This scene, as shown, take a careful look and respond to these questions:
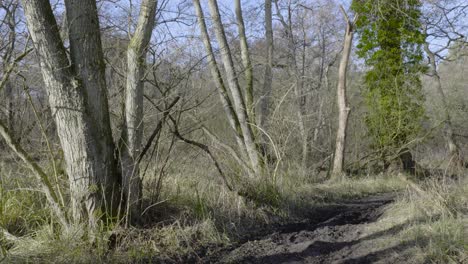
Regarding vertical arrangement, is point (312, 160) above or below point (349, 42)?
below

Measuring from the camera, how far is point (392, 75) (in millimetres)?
13555

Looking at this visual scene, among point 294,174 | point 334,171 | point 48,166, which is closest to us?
point 48,166

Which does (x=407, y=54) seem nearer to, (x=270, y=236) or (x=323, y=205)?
(x=323, y=205)

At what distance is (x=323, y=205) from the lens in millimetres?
8000

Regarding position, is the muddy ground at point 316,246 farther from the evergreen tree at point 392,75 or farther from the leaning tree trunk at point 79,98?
the evergreen tree at point 392,75

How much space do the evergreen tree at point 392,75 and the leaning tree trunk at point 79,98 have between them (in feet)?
32.6

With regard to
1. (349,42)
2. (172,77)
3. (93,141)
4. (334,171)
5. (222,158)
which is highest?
(349,42)

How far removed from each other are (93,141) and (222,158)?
3149 mm

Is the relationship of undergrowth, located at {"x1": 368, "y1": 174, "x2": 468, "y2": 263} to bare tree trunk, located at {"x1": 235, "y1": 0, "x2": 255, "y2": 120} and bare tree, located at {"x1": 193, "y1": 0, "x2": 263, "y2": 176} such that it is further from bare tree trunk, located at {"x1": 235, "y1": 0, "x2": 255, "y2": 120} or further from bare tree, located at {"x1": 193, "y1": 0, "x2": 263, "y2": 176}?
bare tree trunk, located at {"x1": 235, "y1": 0, "x2": 255, "y2": 120}

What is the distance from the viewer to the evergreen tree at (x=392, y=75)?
42.5 feet

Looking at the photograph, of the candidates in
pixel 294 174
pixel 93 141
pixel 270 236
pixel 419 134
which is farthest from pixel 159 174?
pixel 419 134

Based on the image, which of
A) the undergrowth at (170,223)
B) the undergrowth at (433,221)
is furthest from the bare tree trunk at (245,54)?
the undergrowth at (433,221)

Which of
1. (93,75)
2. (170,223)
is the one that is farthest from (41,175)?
(170,223)

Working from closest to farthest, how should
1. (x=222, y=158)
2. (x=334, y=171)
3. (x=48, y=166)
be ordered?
1. (x=48, y=166)
2. (x=222, y=158)
3. (x=334, y=171)
